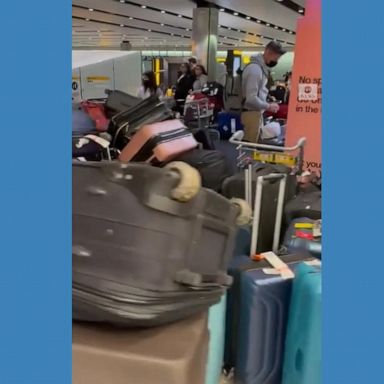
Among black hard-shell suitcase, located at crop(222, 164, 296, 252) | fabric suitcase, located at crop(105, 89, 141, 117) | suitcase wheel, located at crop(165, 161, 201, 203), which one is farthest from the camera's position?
fabric suitcase, located at crop(105, 89, 141, 117)

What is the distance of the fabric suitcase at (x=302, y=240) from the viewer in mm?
2398

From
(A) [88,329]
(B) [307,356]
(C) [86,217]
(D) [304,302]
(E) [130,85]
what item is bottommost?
(B) [307,356]

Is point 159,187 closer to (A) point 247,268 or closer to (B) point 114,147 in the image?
(A) point 247,268

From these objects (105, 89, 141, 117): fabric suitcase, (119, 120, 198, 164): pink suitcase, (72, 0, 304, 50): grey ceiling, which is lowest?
(119, 120, 198, 164): pink suitcase

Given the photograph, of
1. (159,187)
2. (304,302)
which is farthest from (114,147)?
(159,187)

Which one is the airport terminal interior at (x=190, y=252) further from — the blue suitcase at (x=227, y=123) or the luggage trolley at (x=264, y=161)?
the blue suitcase at (x=227, y=123)

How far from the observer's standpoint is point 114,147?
9.90 ft

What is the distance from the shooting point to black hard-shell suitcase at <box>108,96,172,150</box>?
9.85ft

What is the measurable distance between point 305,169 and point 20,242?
11.3 feet

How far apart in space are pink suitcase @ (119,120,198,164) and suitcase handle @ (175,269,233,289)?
3.91 feet

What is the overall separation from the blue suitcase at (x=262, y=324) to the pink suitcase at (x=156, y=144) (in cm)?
78

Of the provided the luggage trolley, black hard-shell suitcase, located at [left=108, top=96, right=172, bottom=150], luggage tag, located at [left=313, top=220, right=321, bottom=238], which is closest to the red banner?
the luggage trolley

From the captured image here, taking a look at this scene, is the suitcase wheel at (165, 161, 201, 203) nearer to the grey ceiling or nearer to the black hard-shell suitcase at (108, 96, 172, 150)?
the black hard-shell suitcase at (108, 96, 172, 150)

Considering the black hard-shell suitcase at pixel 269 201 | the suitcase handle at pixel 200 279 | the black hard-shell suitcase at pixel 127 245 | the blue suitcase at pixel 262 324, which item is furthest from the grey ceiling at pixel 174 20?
the black hard-shell suitcase at pixel 127 245
